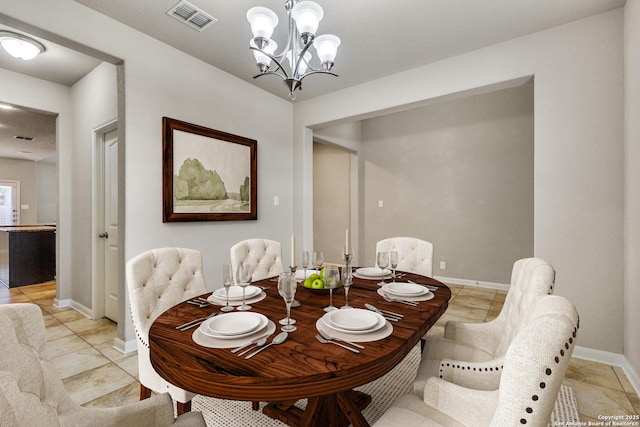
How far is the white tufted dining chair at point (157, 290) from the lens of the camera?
4.51 feet

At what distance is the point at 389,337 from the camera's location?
1.08 m

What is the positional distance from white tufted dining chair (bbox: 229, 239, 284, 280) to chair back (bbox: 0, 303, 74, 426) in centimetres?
150

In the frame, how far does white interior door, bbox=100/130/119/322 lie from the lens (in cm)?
316

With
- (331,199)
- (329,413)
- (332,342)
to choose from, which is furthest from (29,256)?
(332,342)

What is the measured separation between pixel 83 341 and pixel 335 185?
450 cm

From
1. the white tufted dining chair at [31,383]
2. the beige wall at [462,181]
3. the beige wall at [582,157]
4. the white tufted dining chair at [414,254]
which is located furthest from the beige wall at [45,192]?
the beige wall at [582,157]

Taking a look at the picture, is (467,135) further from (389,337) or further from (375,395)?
(389,337)

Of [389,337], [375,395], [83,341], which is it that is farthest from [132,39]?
[375,395]

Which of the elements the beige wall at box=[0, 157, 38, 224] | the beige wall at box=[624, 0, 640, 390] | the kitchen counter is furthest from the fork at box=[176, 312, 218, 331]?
the beige wall at box=[0, 157, 38, 224]

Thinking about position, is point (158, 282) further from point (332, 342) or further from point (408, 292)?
point (408, 292)

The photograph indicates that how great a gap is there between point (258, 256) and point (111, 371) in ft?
4.26

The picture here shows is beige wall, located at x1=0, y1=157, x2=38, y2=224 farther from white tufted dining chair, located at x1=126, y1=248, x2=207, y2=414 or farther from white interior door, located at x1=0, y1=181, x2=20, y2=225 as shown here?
white tufted dining chair, located at x1=126, y1=248, x2=207, y2=414

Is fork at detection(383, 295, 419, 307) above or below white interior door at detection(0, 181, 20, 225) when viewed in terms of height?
below

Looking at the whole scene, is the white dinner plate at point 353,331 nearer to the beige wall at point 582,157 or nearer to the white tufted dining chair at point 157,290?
the white tufted dining chair at point 157,290
